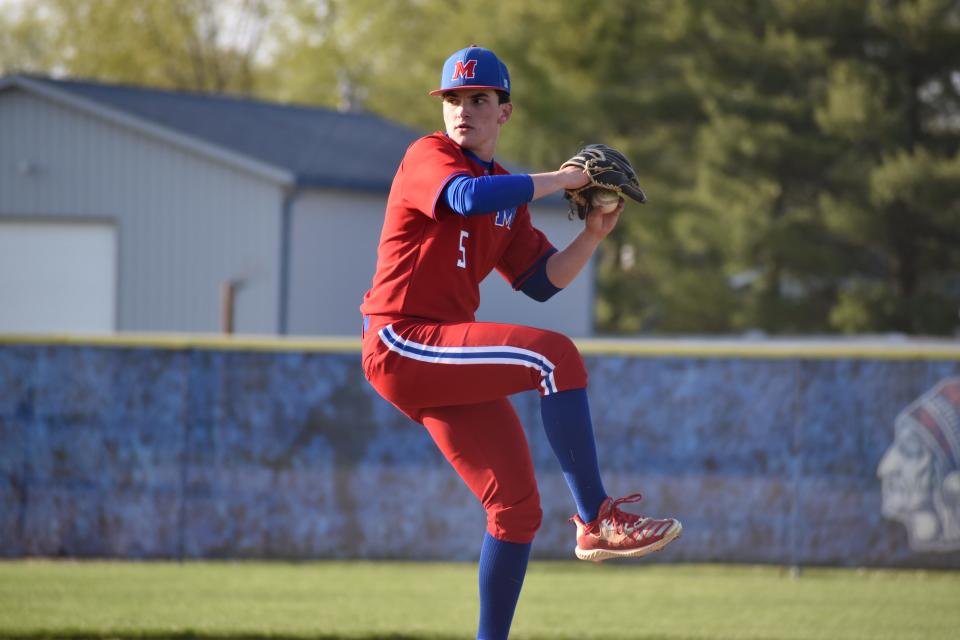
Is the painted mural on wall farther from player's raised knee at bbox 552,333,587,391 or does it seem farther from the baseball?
player's raised knee at bbox 552,333,587,391

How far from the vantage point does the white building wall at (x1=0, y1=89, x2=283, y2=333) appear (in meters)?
19.5

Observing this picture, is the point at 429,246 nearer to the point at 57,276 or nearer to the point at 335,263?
the point at 335,263

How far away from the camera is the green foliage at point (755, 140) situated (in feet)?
89.7

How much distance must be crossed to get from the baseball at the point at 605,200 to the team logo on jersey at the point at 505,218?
30 cm

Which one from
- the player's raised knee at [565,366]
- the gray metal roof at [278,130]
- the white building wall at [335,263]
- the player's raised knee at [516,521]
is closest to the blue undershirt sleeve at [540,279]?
the player's raised knee at [565,366]

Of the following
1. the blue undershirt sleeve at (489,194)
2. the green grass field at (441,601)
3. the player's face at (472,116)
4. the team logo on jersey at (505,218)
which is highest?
the player's face at (472,116)

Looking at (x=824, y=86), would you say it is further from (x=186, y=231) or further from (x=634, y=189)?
(x=634, y=189)

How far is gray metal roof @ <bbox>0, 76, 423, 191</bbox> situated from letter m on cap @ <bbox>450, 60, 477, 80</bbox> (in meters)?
14.9

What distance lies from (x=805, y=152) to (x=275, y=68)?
67.8 feet

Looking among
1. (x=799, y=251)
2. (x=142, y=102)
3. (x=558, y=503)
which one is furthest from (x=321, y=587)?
(x=799, y=251)

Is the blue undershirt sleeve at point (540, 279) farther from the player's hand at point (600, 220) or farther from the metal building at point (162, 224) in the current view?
the metal building at point (162, 224)

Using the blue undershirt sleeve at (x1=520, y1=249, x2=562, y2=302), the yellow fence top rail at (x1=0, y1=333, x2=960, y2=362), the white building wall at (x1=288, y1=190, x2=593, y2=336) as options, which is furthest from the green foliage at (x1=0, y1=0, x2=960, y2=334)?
the blue undershirt sleeve at (x1=520, y1=249, x2=562, y2=302)

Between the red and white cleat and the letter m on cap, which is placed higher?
the letter m on cap

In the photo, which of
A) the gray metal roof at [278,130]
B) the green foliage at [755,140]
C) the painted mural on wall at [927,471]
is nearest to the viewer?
the painted mural on wall at [927,471]
